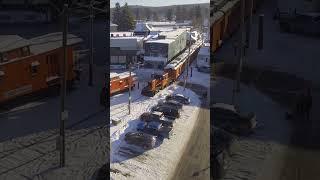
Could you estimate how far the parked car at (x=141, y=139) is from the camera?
260 centimetres

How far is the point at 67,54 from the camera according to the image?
2578 millimetres

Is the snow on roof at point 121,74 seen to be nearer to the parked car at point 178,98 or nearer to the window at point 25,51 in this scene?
the parked car at point 178,98

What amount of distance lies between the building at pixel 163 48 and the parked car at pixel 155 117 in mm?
230

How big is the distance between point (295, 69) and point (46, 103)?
1200 mm

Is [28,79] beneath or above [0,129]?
above

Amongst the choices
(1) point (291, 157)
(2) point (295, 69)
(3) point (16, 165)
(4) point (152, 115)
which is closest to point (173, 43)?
(4) point (152, 115)

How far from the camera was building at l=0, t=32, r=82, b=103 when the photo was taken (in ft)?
8.17

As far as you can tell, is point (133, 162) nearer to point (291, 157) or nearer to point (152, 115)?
point (152, 115)

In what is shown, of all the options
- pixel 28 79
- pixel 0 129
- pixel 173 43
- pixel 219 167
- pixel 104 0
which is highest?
pixel 104 0

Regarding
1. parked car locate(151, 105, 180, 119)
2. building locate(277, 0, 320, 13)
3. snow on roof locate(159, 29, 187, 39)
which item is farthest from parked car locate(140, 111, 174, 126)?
building locate(277, 0, 320, 13)

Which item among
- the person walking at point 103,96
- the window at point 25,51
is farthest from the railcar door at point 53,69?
the person walking at point 103,96

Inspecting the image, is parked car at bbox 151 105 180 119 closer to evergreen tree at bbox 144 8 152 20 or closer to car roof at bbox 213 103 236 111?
car roof at bbox 213 103 236 111

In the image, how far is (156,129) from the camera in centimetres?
261

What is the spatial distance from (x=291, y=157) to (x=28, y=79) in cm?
130
